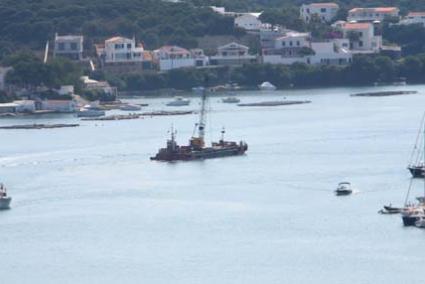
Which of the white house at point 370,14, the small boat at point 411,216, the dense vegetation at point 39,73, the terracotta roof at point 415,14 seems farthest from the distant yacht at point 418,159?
the white house at point 370,14

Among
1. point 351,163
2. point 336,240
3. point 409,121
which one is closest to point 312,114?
point 409,121

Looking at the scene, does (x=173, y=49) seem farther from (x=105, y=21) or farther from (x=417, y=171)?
(x=417, y=171)

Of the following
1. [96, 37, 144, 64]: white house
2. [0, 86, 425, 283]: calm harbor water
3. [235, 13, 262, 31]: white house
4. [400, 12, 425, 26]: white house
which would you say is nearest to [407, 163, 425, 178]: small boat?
[0, 86, 425, 283]: calm harbor water

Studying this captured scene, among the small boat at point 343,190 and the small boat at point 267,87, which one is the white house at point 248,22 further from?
the small boat at point 343,190

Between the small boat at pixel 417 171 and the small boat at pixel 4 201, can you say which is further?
the small boat at pixel 417 171

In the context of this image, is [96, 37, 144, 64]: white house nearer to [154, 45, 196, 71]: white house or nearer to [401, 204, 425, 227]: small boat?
[154, 45, 196, 71]: white house
